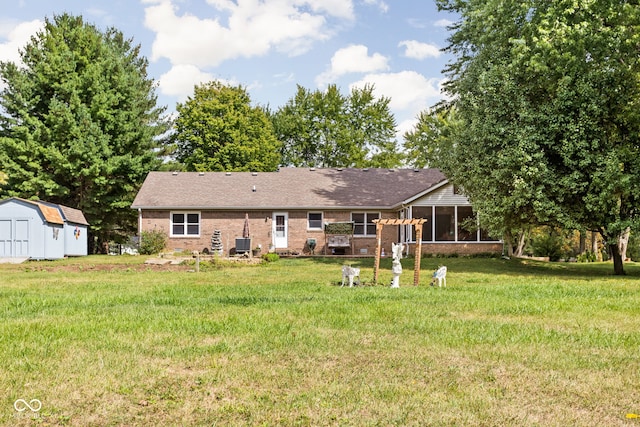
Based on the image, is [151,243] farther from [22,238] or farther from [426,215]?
[426,215]

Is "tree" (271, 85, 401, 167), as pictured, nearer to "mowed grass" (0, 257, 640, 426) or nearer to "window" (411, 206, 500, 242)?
"window" (411, 206, 500, 242)

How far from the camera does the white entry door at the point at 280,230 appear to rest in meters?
29.7

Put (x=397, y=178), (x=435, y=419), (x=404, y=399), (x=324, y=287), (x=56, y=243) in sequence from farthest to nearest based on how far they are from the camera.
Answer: (x=397, y=178), (x=56, y=243), (x=324, y=287), (x=404, y=399), (x=435, y=419)

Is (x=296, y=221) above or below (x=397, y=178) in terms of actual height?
below

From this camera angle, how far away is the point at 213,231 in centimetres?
2956

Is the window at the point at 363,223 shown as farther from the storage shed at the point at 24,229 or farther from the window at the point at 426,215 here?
the storage shed at the point at 24,229

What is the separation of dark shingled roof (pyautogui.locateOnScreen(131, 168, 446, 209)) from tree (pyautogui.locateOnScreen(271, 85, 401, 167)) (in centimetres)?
1399

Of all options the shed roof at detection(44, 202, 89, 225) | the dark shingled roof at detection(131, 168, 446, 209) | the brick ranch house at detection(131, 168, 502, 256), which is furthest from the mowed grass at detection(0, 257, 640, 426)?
the dark shingled roof at detection(131, 168, 446, 209)

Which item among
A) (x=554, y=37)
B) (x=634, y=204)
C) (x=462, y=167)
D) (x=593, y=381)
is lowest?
(x=593, y=381)

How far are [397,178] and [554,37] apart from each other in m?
17.0

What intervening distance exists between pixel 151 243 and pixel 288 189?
8195mm

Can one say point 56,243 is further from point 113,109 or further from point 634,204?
point 634,204

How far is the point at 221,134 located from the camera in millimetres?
44094

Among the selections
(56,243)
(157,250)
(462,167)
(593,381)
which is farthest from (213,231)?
(593,381)
